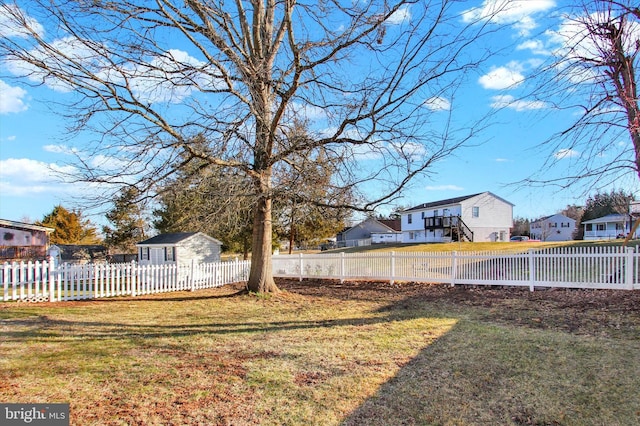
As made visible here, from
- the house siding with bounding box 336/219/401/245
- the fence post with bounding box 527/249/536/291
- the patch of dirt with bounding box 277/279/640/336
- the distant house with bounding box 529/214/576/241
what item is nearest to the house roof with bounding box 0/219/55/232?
A: the patch of dirt with bounding box 277/279/640/336

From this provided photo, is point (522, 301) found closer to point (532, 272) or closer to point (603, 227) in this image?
point (532, 272)

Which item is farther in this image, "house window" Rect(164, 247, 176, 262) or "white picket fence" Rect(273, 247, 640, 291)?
"house window" Rect(164, 247, 176, 262)

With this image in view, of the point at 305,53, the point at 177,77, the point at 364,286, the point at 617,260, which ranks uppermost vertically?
the point at 305,53

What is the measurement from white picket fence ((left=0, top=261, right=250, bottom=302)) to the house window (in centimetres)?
207

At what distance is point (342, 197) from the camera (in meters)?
9.16

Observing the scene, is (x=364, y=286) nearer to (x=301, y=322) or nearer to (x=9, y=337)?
(x=301, y=322)

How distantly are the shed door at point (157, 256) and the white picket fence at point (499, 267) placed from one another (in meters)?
6.17

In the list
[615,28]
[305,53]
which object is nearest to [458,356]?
[615,28]

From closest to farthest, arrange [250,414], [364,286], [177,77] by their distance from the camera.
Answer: [250,414], [177,77], [364,286]

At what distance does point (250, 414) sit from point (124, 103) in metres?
7.42

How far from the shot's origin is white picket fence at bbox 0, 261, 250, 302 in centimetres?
1041

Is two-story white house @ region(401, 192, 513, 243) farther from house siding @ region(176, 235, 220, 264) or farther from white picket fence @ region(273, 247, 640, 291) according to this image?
house siding @ region(176, 235, 220, 264)

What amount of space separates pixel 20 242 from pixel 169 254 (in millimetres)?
21733

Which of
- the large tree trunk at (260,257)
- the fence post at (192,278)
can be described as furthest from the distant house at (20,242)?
the large tree trunk at (260,257)
